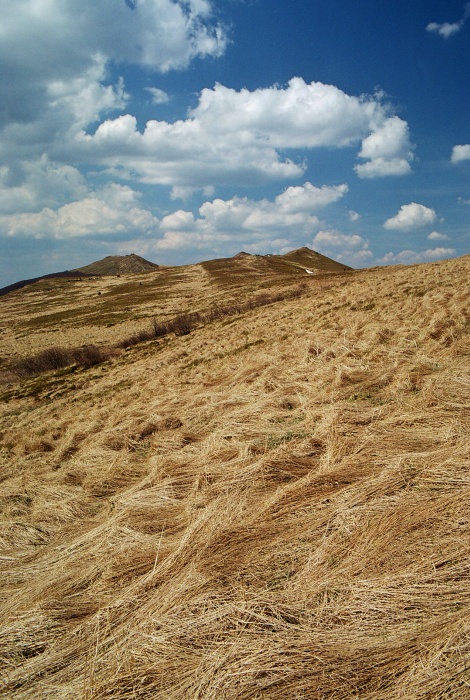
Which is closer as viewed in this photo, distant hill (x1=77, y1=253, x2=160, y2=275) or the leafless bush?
the leafless bush

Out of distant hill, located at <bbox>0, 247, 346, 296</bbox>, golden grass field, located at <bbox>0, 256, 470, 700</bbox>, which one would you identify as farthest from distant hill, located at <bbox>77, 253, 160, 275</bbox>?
golden grass field, located at <bbox>0, 256, 470, 700</bbox>

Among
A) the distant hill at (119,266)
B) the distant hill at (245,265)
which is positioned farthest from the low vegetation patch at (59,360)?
the distant hill at (119,266)

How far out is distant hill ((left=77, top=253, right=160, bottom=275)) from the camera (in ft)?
572

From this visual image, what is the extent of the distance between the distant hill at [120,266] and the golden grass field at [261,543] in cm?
17168

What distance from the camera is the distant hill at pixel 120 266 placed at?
6860 inches

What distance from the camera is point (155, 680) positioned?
3.10m

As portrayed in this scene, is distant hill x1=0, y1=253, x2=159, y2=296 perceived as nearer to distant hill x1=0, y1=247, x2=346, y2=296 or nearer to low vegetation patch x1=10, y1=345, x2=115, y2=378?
distant hill x1=0, y1=247, x2=346, y2=296

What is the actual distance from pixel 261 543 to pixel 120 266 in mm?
191061

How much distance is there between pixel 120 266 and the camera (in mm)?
181375

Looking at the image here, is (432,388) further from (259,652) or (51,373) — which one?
Result: (51,373)

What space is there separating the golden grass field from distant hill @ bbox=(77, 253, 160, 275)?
171680 mm

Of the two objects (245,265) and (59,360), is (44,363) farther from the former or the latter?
(245,265)

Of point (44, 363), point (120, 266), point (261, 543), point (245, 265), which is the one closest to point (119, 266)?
point (120, 266)

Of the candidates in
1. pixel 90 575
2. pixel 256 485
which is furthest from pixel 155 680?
pixel 256 485
